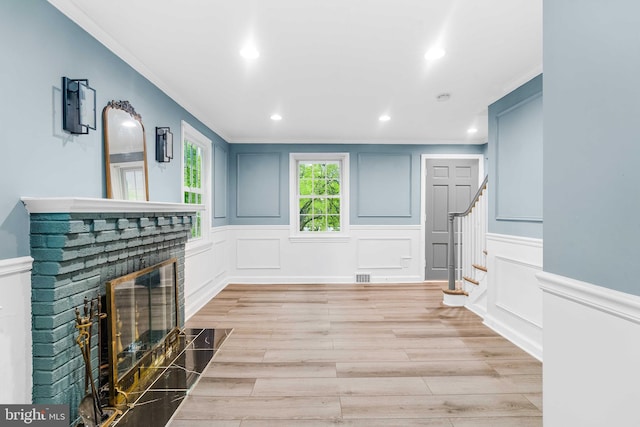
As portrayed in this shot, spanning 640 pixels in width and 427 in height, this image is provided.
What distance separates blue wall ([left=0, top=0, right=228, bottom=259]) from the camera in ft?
5.03

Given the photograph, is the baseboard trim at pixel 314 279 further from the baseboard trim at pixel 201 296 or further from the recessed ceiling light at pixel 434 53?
the recessed ceiling light at pixel 434 53

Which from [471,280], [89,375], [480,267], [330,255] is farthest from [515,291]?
[89,375]

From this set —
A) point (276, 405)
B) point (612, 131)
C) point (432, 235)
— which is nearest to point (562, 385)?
point (612, 131)

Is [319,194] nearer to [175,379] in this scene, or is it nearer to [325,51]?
[325,51]

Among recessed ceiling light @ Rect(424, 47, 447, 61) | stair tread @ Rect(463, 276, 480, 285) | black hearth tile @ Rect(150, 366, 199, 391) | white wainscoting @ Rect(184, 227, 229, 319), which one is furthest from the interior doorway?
black hearth tile @ Rect(150, 366, 199, 391)

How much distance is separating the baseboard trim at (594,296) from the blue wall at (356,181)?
14.5 feet

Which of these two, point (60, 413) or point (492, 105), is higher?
point (492, 105)

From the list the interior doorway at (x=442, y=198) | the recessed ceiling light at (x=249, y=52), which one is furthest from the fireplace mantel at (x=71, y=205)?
the interior doorway at (x=442, y=198)

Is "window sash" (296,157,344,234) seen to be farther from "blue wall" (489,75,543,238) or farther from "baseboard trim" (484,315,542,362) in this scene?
"baseboard trim" (484,315,542,362)

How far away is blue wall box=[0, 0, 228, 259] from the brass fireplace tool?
0.45 metres

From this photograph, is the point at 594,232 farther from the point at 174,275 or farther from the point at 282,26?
the point at 174,275

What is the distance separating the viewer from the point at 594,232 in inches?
37.4

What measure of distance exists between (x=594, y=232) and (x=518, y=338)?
2557 millimetres

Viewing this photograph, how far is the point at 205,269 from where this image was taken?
14.1 ft
